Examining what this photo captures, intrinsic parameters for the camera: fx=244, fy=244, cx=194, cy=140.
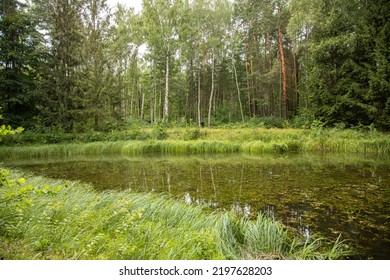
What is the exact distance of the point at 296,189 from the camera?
6.70 m

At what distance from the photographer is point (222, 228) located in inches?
146

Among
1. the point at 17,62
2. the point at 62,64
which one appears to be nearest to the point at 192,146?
the point at 62,64

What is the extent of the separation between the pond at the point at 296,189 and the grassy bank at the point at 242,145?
91.7 inches

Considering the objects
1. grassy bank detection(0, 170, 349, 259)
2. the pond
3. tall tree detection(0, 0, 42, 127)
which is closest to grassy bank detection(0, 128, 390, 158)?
the pond

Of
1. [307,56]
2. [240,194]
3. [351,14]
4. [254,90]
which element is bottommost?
[240,194]

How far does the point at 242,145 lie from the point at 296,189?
347 inches

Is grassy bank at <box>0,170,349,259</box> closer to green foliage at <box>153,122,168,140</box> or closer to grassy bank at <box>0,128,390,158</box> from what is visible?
grassy bank at <box>0,128,390,158</box>

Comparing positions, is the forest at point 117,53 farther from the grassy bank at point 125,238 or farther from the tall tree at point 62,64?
the grassy bank at point 125,238

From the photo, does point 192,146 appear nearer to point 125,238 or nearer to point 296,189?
point 296,189

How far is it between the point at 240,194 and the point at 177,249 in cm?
379

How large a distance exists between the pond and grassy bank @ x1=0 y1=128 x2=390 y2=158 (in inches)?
91.7

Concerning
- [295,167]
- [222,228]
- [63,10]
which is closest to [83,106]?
[63,10]

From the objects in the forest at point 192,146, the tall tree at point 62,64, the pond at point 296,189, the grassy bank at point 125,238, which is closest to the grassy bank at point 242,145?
the forest at point 192,146
